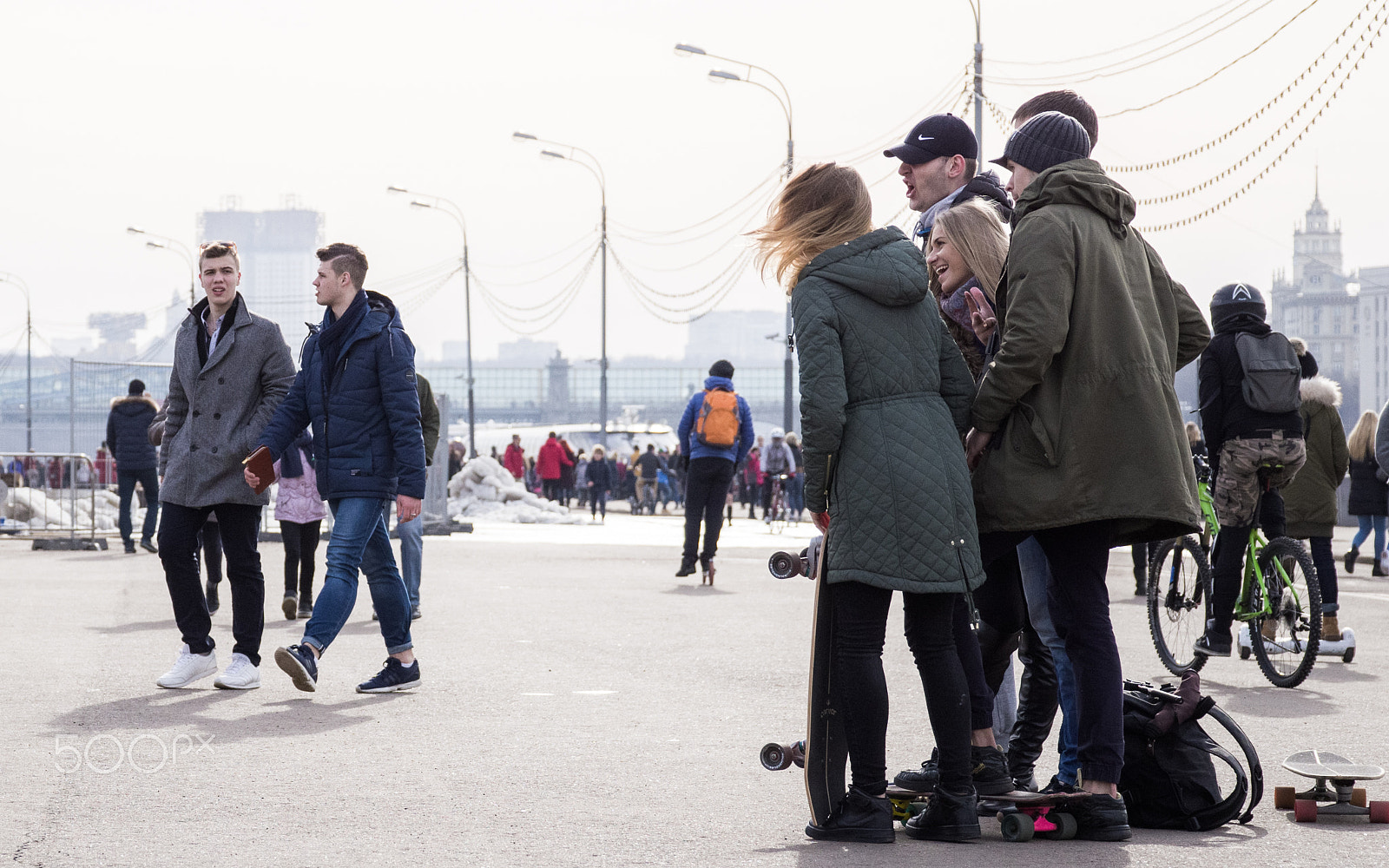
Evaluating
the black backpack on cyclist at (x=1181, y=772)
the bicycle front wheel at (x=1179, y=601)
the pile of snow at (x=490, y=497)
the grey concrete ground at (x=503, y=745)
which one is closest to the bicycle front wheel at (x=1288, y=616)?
the grey concrete ground at (x=503, y=745)

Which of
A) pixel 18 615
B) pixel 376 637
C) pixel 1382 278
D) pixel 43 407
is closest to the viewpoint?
pixel 376 637

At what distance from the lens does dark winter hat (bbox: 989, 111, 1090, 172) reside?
4.64 metres

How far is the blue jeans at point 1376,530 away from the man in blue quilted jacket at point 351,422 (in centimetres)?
1148

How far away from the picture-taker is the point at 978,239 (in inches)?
186

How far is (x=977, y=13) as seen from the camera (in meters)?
21.6

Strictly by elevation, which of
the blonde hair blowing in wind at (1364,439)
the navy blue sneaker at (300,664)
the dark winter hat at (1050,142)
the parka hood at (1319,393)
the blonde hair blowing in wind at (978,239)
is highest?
the dark winter hat at (1050,142)

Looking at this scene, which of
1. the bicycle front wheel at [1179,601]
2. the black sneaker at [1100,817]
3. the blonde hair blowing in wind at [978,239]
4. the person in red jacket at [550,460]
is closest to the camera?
the black sneaker at [1100,817]

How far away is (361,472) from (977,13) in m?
16.5

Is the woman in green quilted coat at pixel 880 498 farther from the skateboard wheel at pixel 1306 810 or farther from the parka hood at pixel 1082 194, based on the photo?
the skateboard wheel at pixel 1306 810

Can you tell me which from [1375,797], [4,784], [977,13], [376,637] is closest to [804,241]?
[1375,797]

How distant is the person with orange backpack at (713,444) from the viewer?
13648mm

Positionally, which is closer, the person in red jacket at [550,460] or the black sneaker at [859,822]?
the black sneaker at [859,822]

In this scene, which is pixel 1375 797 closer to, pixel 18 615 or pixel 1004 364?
pixel 1004 364

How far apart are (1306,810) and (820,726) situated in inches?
55.8
